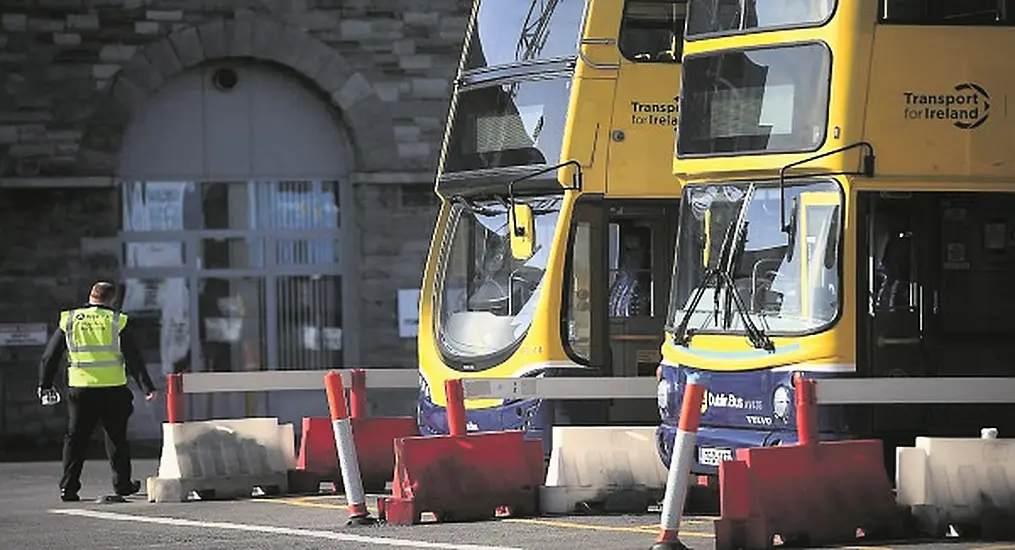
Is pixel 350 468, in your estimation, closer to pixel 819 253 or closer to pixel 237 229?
pixel 819 253

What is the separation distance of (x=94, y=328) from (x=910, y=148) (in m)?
7.75

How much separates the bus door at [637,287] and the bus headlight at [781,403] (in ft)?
11.4

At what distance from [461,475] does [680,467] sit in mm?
2904

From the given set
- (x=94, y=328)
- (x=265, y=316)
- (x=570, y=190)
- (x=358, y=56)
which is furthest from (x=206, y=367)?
(x=570, y=190)

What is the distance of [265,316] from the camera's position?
33.4m

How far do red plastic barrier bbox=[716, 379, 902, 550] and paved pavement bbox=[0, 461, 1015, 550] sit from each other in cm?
31

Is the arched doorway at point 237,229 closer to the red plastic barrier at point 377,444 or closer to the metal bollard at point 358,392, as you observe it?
the red plastic barrier at point 377,444

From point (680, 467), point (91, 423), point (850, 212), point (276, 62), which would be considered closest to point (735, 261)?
point (850, 212)

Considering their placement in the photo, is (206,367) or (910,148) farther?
(206,367)

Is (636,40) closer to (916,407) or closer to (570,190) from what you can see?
(570,190)

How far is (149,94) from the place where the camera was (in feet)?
107

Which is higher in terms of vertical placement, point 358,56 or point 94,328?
point 358,56

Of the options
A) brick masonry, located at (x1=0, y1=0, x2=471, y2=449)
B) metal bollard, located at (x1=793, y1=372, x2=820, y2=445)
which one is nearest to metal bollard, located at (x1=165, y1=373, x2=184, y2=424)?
metal bollard, located at (x1=793, y1=372, x2=820, y2=445)

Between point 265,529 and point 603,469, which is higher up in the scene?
point 603,469
